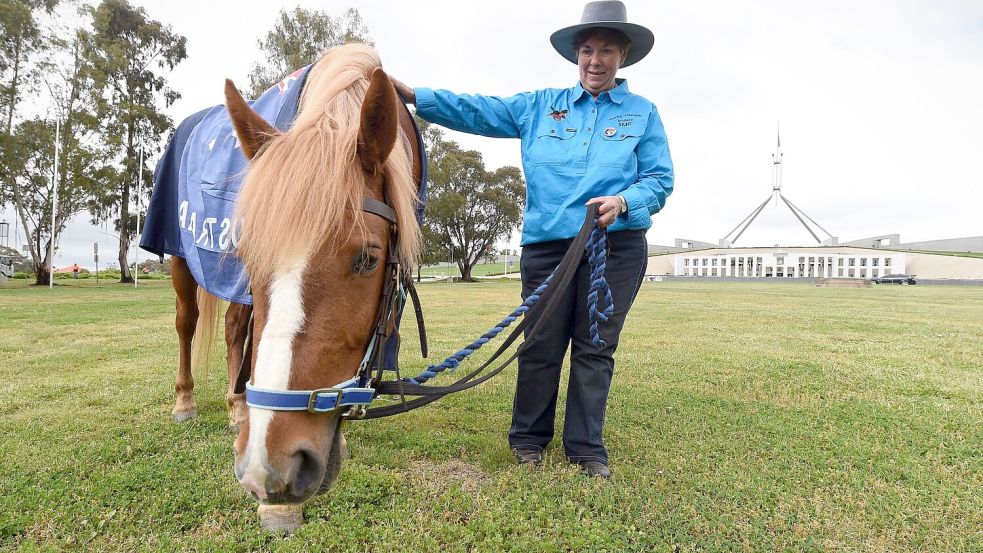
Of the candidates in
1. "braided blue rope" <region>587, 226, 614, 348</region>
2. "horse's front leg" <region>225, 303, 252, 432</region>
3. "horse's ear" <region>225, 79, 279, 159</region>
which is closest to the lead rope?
"braided blue rope" <region>587, 226, 614, 348</region>

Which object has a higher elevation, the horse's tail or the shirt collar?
the shirt collar

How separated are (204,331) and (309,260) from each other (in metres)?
3.06

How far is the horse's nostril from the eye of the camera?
1.47 meters

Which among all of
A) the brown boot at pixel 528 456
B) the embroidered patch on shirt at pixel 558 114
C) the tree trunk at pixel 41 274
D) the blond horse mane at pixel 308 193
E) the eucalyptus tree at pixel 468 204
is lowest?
the brown boot at pixel 528 456

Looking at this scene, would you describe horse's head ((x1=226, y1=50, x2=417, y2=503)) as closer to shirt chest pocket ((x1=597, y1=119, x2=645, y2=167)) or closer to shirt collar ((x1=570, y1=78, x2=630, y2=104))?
shirt chest pocket ((x1=597, y1=119, x2=645, y2=167))

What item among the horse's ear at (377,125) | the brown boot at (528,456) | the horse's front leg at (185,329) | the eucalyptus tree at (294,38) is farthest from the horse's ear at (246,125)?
the eucalyptus tree at (294,38)

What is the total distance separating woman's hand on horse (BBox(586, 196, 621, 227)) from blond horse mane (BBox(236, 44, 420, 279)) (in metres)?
0.95

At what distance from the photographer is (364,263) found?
1648mm

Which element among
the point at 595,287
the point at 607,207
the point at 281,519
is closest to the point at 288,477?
the point at 281,519

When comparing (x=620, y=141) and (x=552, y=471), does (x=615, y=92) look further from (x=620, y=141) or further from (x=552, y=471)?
(x=552, y=471)

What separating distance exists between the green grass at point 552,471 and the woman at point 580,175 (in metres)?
0.37

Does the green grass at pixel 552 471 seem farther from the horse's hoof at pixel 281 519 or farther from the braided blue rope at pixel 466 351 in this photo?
the braided blue rope at pixel 466 351

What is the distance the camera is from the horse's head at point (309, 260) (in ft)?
4.81

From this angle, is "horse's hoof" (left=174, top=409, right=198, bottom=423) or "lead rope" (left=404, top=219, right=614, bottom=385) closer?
"lead rope" (left=404, top=219, right=614, bottom=385)
